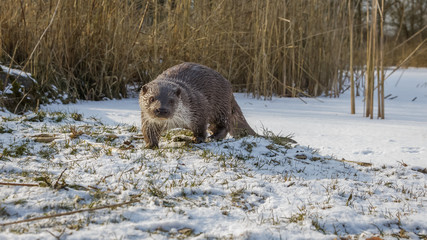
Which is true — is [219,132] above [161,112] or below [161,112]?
below

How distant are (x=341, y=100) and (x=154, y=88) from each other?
396 cm

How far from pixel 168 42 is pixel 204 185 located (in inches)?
141

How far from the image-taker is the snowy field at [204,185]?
5.73ft

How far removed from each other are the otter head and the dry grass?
181cm

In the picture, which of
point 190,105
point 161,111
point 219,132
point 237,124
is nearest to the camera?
point 161,111

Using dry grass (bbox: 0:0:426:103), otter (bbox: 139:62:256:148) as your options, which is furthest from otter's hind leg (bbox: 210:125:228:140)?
dry grass (bbox: 0:0:426:103)

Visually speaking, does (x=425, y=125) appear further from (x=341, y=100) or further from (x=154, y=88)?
(x=154, y=88)

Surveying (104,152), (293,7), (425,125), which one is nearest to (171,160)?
(104,152)

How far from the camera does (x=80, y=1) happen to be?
4.93m

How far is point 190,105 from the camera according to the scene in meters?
3.10

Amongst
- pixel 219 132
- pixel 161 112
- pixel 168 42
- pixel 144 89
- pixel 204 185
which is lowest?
pixel 204 185

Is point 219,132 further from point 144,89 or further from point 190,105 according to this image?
point 144,89

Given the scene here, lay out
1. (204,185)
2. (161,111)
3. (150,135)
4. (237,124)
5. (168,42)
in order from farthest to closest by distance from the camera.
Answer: (168,42) → (237,124) → (150,135) → (161,111) → (204,185)


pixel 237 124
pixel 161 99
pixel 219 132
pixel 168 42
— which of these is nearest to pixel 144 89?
pixel 161 99
